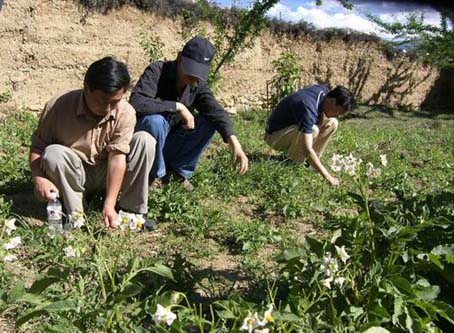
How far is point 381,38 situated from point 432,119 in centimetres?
206

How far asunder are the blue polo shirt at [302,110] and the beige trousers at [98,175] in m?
1.92

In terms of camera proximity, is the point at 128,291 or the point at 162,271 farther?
the point at 162,271

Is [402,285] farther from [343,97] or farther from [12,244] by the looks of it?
[343,97]

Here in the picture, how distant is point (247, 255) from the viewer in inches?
129

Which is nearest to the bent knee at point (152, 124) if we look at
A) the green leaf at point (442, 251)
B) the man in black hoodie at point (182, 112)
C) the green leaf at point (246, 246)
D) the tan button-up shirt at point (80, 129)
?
the man in black hoodie at point (182, 112)

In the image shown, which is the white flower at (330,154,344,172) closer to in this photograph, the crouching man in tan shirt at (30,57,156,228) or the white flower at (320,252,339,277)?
the white flower at (320,252,339,277)

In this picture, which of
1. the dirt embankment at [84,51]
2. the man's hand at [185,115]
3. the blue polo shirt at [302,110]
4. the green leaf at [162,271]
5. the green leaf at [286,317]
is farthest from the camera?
the dirt embankment at [84,51]

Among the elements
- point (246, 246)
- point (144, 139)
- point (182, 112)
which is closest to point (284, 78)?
point (182, 112)

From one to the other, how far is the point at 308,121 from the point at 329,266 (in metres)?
3.14

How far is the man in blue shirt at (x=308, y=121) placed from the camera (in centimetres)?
494

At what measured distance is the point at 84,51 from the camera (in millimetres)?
7504

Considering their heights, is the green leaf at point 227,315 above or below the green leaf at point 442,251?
below

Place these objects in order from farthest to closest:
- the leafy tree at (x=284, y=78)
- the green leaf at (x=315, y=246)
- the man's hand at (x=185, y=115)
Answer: the leafy tree at (x=284, y=78)
the man's hand at (x=185, y=115)
the green leaf at (x=315, y=246)

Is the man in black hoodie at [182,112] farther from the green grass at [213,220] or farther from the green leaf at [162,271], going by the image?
the green leaf at [162,271]
